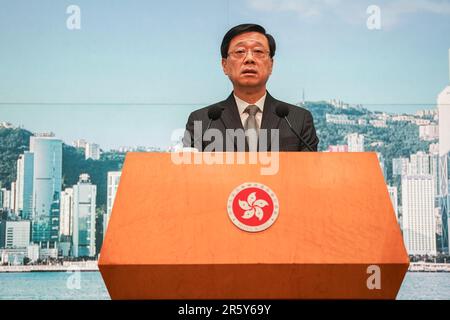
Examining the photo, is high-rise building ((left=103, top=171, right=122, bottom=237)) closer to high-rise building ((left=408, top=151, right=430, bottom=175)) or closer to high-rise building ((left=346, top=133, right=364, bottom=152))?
high-rise building ((left=346, top=133, right=364, bottom=152))

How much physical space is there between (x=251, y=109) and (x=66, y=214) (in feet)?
5.18

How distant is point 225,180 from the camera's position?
1.70 metres

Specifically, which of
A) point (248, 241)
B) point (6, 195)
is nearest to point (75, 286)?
point (6, 195)

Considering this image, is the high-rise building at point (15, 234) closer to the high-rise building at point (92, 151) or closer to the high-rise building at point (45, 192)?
the high-rise building at point (45, 192)

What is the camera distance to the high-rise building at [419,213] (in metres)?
3.35

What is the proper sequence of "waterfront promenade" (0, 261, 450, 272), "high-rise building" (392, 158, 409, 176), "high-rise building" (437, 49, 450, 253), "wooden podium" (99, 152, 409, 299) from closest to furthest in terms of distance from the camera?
"wooden podium" (99, 152, 409, 299) < "waterfront promenade" (0, 261, 450, 272) < "high-rise building" (437, 49, 450, 253) < "high-rise building" (392, 158, 409, 176)

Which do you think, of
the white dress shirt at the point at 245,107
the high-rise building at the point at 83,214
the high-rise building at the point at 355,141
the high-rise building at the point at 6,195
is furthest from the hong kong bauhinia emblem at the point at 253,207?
the high-rise building at the point at 6,195

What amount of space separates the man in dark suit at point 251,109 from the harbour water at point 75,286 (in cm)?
92

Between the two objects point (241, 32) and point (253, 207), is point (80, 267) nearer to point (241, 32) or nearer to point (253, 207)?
point (241, 32)

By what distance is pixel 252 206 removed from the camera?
1.65m

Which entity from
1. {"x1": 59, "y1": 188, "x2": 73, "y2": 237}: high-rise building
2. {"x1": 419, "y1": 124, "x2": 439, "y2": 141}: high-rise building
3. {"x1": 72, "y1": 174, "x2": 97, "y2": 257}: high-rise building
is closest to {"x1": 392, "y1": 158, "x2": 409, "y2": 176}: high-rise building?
{"x1": 419, "y1": 124, "x2": 439, "y2": 141}: high-rise building

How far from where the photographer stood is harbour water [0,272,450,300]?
2.90 metres

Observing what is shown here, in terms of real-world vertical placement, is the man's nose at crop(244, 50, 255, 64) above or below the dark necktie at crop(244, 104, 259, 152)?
above
